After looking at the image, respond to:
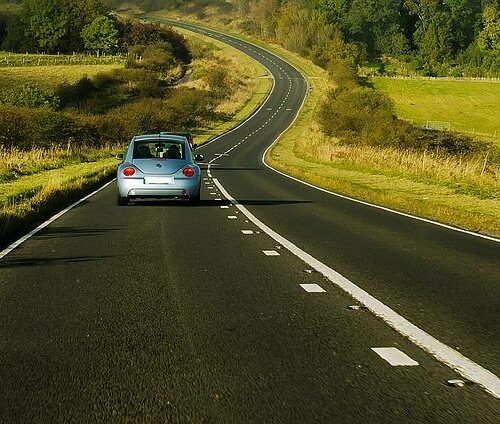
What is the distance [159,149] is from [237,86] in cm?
9769

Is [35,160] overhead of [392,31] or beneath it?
beneath

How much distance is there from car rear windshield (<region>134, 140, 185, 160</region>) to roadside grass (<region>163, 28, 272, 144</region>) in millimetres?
52862

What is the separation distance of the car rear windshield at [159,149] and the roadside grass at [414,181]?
5.70 meters

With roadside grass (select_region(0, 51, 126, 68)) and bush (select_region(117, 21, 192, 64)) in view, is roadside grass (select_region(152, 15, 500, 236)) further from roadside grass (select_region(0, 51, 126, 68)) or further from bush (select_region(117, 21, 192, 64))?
bush (select_region(117, 21, 192, 64))

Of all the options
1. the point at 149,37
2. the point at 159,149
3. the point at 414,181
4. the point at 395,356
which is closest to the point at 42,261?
the point at 395,356

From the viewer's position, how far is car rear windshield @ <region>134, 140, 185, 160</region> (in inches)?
696

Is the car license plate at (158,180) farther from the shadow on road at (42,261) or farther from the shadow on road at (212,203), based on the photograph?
the shadow on road at (42,261)

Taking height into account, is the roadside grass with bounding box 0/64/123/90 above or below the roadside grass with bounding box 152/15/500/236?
above

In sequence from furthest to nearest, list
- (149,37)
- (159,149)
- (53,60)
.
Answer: (149,37), (53,60), (159,149)

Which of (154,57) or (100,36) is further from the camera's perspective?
(100,36)

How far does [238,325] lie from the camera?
630 cm

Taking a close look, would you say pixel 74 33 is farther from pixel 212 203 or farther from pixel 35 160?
pixel 212 203

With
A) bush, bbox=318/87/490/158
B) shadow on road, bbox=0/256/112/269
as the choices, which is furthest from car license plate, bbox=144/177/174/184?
bush, bbox=318/87/490/158

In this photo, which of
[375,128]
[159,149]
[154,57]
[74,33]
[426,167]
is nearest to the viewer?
[159,149]
